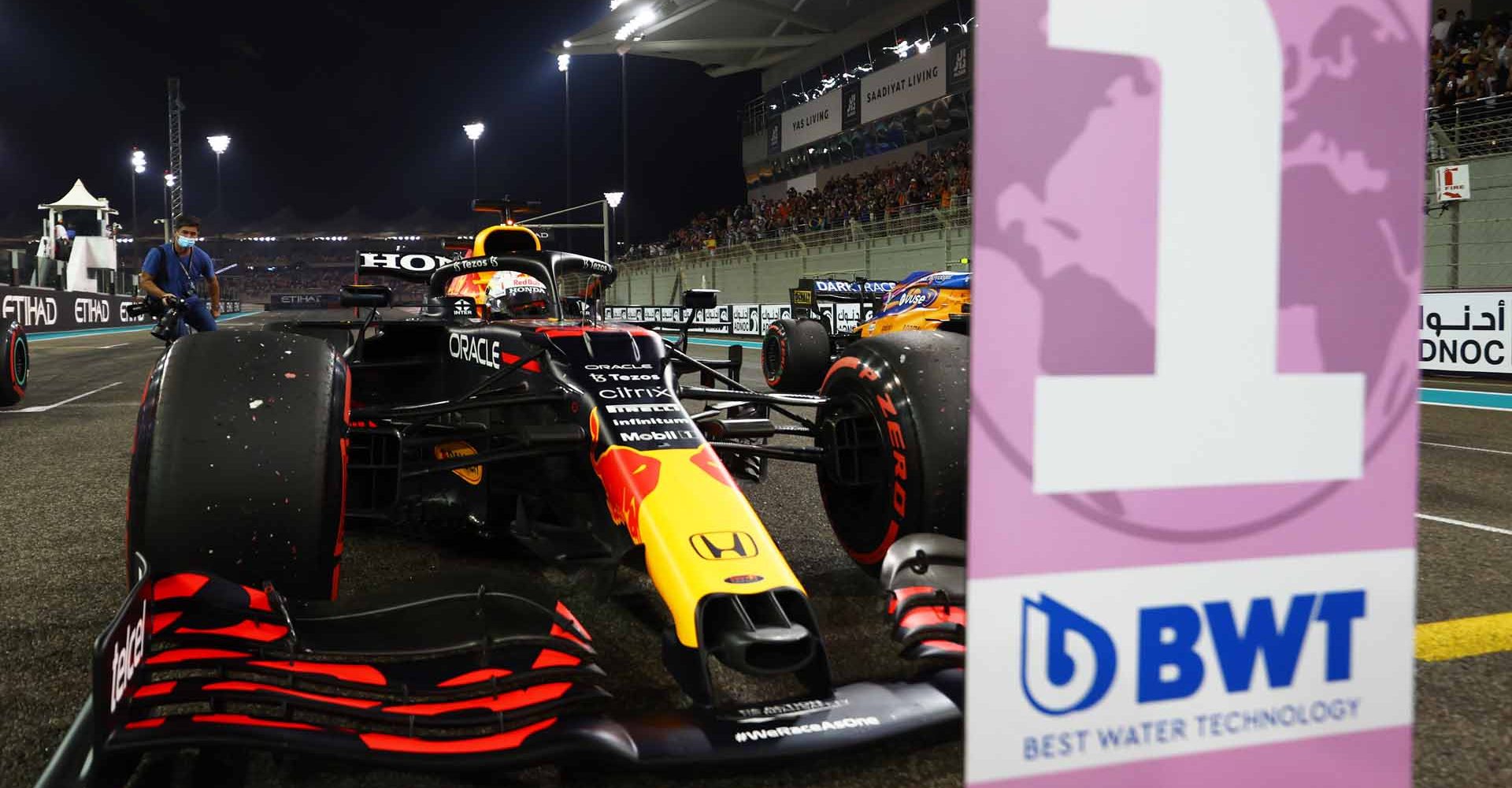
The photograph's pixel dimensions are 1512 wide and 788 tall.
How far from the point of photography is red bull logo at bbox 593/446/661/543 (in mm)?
2334

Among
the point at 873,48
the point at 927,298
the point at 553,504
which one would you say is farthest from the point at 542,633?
the point at 873,48

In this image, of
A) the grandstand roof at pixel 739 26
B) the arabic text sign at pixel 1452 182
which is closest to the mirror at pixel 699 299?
the arabic text sign at pixel 1452 182

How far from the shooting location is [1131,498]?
0.87m

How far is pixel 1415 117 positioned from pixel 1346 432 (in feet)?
0.99

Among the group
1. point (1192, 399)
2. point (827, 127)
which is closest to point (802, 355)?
point (1192, 399)

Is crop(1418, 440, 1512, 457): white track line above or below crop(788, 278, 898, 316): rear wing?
below

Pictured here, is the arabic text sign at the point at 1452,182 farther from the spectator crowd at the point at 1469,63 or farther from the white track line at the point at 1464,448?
the white track line at the point at 1464,448

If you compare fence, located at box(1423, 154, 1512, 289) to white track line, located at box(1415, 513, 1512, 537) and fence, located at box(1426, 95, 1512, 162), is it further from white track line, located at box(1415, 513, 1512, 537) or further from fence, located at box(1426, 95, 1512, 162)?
white track line, located at box(1415, 513, 1512, 537)

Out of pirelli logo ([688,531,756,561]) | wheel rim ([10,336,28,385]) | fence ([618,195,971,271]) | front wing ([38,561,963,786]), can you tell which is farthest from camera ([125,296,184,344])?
fence ([618,195,971,271])

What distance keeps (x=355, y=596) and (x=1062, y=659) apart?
1.70 meters

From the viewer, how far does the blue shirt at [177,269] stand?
22.7 ft

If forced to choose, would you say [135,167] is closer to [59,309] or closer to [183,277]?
[59,309]

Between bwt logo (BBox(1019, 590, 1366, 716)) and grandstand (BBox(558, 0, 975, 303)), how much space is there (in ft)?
60.9

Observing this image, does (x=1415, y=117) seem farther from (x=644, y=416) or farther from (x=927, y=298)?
(x=927, y=298)
